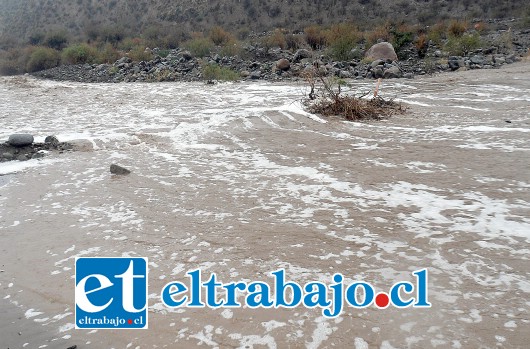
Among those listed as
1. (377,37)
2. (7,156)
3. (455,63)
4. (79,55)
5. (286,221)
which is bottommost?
(286,221)

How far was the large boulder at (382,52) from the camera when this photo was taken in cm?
1791

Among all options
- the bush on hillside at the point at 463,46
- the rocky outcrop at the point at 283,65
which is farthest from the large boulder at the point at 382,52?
the bush on hillside at the point at 463,46

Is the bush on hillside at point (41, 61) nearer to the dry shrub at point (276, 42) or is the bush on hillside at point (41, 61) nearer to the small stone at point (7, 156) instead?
the dry shrub at point (276, 42)

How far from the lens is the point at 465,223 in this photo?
458 cm

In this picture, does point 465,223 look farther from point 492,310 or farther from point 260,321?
point 260,321

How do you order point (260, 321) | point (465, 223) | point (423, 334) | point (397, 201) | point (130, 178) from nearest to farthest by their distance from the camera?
point (423, 334) → point (260, 321) → point (465, 223) → point (397, 201) → point (130, 178)

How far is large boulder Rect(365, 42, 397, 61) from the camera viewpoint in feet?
58.7

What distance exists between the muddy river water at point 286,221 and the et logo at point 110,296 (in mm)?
82

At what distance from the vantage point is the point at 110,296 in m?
3.39

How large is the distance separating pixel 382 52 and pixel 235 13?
60.6 ft

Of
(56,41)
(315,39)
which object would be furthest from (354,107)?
(56,41)

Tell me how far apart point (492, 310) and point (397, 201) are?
2.03m

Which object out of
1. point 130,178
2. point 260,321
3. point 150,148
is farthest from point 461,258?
point 150,148

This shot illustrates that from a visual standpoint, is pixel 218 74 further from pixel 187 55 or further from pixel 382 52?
pixel 382 52
